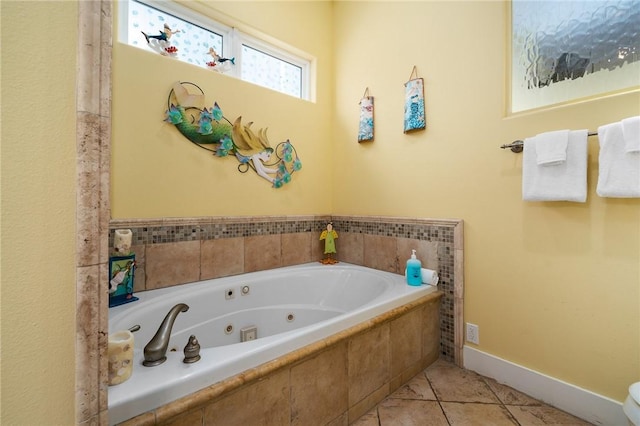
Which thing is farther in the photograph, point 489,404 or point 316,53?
point 316,53

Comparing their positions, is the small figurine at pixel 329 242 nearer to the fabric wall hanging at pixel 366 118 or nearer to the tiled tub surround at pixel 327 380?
the fabric wall hanging at pixel 366 118

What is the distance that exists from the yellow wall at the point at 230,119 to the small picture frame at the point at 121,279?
0.29 meters

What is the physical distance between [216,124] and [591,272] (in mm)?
2301

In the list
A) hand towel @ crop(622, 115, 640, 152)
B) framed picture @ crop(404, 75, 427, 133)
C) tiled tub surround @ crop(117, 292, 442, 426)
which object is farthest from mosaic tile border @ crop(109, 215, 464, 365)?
hand towel @ crop(622, 115, 640, 152)

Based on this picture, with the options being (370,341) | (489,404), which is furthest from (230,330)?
(489,404)

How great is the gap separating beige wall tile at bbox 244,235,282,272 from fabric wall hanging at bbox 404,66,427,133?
53.0 inches

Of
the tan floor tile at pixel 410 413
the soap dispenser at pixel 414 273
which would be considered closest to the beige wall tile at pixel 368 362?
the tan floor tile at pixel 410 413

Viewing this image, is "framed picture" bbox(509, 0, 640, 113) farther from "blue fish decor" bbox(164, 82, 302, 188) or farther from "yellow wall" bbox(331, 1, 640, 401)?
"blue fish decor" bbox(164, 82, 302, 188)

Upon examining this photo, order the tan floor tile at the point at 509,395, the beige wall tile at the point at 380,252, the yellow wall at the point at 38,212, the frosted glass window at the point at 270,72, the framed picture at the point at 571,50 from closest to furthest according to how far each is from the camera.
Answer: the yellow wall at the point at 38,212, the framed picture at the point at 571,50, the tan floor tile at the point at 509,395, the beige wall tile at the point at 380,252, the frosted glass window at the point at 270,72

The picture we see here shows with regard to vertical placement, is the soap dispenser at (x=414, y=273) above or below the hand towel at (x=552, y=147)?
below

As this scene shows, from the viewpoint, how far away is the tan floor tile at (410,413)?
1329 millimetres

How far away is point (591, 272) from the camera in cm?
134

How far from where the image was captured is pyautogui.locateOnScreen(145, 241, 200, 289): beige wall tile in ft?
5.62

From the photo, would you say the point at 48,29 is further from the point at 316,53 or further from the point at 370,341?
the point at 316,53
